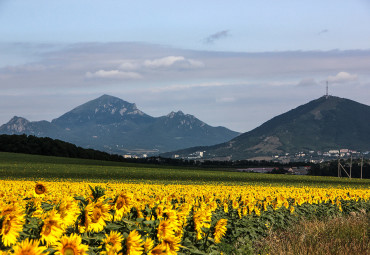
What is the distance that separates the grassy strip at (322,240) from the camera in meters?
10.3

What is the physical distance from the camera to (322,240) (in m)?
11.5

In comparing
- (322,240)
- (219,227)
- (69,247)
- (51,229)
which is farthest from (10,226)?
(322,240)

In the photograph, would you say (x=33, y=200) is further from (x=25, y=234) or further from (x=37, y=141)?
(x=37, y=141)

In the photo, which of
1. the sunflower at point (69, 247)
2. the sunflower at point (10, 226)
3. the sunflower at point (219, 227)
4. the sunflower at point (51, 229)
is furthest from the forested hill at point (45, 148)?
the sunflower at point (69, 247)

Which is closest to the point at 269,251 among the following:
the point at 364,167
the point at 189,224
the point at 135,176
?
the point at 189,224

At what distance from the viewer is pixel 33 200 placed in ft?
25.3

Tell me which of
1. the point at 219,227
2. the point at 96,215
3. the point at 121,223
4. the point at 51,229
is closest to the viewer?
the point at 51,229

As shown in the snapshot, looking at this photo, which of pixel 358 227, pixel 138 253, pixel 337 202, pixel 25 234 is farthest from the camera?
pixel 337 202

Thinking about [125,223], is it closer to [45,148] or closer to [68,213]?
[68,213]

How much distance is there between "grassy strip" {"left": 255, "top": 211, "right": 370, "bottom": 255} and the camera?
33.9 ft

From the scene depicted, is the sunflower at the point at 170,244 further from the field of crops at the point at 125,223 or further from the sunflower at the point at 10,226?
the sunflower at the point at 10,226

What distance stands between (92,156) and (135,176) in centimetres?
4169

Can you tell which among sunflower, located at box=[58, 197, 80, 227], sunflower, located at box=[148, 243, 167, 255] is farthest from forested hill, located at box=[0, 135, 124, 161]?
sunflower, located at box=[148, 243, 167, 255]

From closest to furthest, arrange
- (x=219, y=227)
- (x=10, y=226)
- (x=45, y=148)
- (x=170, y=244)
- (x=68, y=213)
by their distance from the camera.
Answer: (x=10, y=226) < (x=170, y=244) < (x=68, y=213) < (x=219, y=227) < (x=45, y=148)
